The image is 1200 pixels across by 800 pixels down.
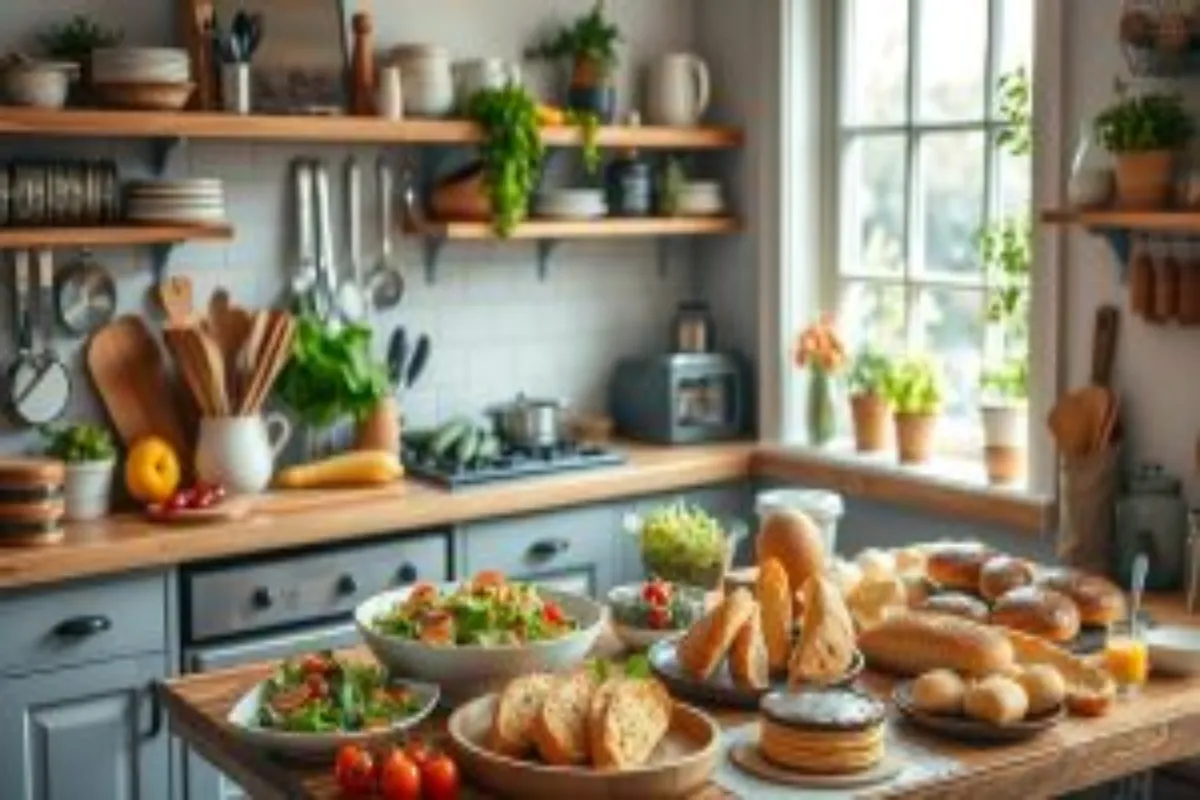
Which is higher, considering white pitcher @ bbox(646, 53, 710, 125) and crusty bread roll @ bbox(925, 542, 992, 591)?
white pitcher @ bbox(646, 53, 710, 125)

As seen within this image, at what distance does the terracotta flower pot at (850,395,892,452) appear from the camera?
14.5ft

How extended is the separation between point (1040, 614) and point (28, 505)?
6.81ft

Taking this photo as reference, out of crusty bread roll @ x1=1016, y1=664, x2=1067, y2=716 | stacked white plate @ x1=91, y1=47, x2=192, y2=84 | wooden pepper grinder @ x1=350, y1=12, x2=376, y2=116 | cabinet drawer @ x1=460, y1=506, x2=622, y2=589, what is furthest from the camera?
wooden pepper grinder @ x1=350, y1=12, x2=376, y2=116

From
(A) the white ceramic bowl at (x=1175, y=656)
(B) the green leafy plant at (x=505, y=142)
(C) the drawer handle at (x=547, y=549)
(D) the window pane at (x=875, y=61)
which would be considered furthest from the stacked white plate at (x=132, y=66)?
(A) the white ceramic bowl at (x=1175, y=656)

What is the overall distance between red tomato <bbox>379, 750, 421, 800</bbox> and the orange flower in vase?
2.60 m

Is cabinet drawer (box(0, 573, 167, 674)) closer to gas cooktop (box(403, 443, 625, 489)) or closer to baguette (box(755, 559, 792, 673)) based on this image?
gas cooktop (box(403, 443, 625, 489))

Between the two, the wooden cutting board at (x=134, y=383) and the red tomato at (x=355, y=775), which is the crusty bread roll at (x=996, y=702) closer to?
the red tomato at (x=355, y=775)

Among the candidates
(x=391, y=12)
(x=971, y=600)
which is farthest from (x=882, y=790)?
(x=391, y=12)

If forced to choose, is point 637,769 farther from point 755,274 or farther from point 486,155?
point 755,274

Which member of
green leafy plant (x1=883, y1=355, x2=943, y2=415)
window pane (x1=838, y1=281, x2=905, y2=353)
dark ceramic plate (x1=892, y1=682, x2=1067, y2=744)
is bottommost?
dark ceramic plate (x1=892, y1=682, x2=1067, y2=744)

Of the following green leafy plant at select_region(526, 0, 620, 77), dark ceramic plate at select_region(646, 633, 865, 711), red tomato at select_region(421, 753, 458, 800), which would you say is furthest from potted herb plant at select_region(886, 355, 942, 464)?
red tomato at select_region(421, 753, 458, 800)

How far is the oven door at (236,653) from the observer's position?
371 cm

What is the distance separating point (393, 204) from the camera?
443cm

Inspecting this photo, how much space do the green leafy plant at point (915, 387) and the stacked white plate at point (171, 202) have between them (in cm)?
175
